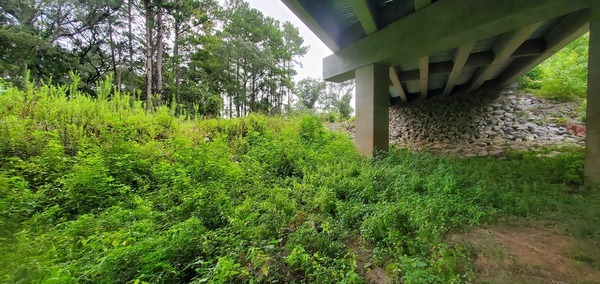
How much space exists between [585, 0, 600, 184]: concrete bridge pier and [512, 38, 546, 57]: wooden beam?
278 cm

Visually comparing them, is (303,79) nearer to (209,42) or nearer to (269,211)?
(209,42)

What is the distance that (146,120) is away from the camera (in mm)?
4398

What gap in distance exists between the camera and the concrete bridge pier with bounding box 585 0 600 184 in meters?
2.94

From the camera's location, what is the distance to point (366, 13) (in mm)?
4129

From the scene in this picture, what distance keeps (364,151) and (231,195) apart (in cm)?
342

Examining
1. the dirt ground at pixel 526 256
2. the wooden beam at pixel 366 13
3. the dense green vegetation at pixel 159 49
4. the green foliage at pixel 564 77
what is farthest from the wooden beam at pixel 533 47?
the dense green vegetation at pixel 159 49

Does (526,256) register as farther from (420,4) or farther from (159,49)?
(159,49)

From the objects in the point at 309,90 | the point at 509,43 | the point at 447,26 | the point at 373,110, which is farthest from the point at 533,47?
the point at 309,90

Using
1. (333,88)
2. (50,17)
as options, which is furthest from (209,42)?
(333,88)

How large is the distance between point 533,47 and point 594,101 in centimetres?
336

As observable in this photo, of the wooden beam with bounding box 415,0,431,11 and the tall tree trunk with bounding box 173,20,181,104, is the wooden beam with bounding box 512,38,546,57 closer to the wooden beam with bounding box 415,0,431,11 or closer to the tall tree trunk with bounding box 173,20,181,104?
the wooden beam with bounding box 415,0,431,11

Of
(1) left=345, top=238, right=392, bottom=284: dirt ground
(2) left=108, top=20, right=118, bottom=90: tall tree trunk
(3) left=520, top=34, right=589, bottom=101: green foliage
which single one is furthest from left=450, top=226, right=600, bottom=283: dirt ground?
(2) left=108, top=20, right=118, bottom=90: tall tree trunk

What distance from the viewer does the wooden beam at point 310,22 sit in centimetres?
397

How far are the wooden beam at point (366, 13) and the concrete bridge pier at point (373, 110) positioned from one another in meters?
0.80
